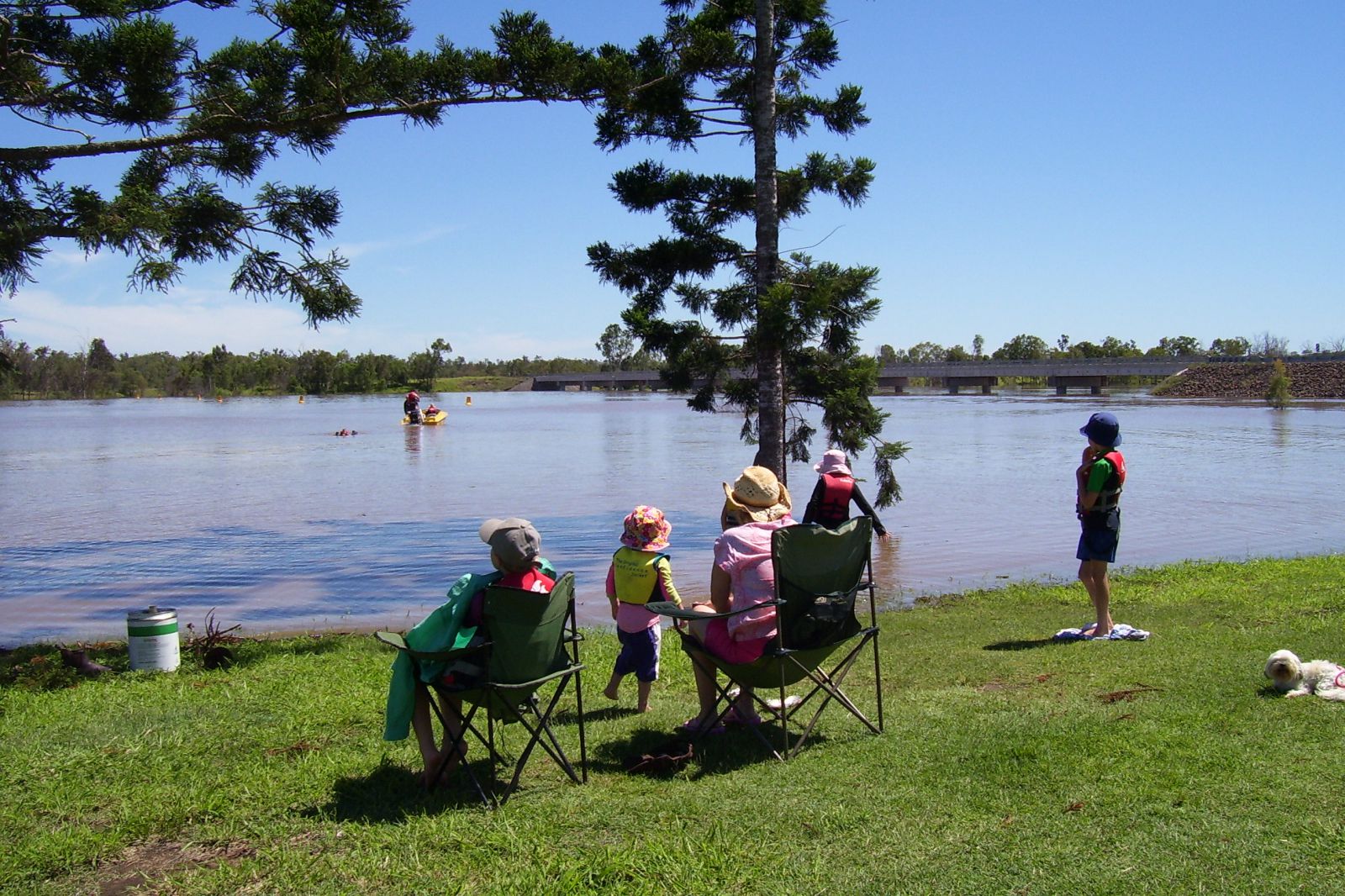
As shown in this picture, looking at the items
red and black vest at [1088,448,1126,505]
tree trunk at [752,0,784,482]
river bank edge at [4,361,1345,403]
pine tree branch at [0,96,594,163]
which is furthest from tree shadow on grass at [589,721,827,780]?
river bank edge at [4,361,1345,403]

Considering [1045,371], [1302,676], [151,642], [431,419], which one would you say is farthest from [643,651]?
[1045,371]

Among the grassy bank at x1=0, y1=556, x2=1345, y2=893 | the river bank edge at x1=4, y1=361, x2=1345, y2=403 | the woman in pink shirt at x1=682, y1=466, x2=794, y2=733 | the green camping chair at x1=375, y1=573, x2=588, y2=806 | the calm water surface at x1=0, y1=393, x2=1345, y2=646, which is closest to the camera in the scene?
the grassy bank at x1=0, y1=556, x2=1345, y2=893

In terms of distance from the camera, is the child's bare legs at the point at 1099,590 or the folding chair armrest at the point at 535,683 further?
the child's bare legs at the point at 1099,590

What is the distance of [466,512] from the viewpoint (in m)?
18.5

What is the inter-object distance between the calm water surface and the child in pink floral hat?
4.26 m

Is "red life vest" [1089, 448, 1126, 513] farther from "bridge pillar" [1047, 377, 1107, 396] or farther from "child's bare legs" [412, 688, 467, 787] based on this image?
"bridge pillar" [1047, 377, 1107, 396]

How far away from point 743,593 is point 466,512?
14322mm

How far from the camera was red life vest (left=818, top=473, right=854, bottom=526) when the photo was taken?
7.51 m

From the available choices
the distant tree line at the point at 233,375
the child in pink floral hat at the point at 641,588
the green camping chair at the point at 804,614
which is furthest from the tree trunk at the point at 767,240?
the distant tree line at the point at 233,375

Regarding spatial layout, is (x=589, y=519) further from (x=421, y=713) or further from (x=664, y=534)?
(x=421, y=713)

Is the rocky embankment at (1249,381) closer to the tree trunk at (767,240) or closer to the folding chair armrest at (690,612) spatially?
the tree trunk at (767,240)

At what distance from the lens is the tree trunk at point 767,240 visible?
11102 mm

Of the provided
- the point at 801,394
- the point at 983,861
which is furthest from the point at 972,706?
the point at 801,394

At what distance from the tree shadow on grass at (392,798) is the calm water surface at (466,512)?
506cm
